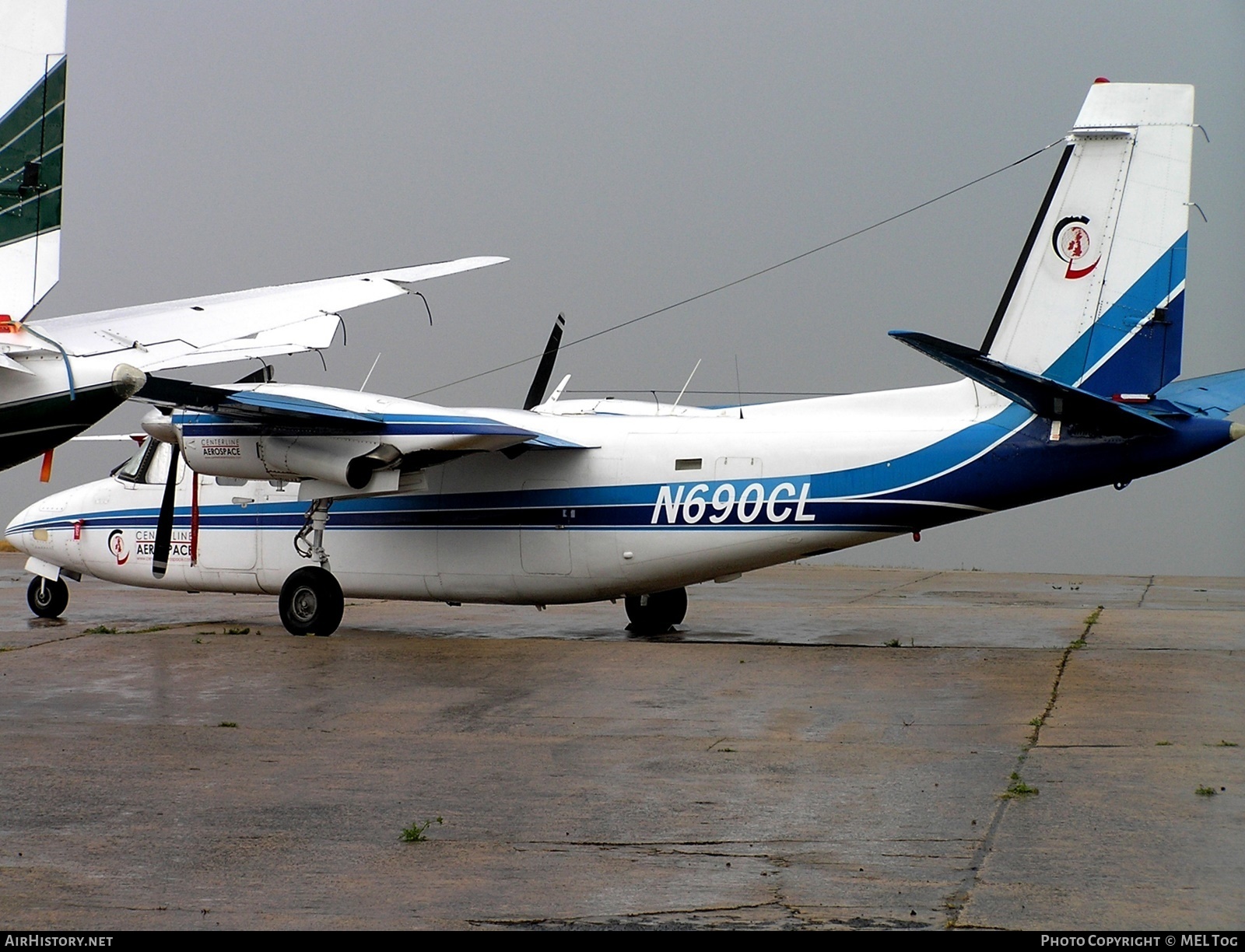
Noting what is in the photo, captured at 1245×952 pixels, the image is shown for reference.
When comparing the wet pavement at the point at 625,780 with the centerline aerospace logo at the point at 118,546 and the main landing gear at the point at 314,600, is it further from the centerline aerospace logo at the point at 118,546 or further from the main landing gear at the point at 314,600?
the centerline aerospace logo at the point at 118,546

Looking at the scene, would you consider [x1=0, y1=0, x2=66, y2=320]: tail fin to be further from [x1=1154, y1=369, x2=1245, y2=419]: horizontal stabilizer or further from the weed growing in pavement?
[x1=1154, y1=369, x2=1245, y2=419]: horizontal stabilizer

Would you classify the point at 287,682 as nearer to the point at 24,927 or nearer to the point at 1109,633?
the point at 24,927

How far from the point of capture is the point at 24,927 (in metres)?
5.04

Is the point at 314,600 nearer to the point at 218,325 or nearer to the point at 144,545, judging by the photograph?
the point at 144,545

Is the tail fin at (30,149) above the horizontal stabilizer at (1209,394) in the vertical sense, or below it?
above

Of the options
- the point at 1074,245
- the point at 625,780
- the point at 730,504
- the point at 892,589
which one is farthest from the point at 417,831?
the point at 892,589

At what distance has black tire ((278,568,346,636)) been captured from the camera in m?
15.0

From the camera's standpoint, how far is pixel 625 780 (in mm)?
7840

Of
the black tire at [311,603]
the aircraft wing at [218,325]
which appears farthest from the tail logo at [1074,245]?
the black tire at [311,603]

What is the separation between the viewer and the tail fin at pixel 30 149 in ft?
18.9

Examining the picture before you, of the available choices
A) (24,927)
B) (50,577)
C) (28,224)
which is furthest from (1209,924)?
(50,577)

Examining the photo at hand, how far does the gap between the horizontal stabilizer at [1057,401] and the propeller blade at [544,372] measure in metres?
6.39

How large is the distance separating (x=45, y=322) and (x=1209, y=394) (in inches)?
416

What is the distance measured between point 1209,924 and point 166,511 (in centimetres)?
1339
